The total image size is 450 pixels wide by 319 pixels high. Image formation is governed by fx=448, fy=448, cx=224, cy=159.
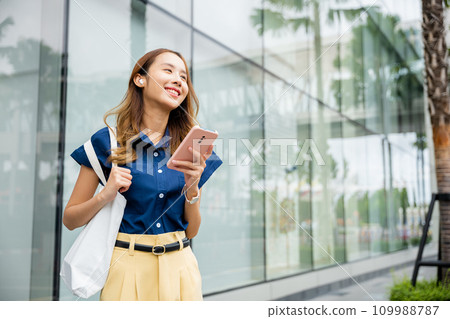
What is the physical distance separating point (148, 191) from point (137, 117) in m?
0.21

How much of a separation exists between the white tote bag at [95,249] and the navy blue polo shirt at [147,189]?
22mm

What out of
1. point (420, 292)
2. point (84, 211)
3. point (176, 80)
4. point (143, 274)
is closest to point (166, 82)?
point (176, 80)

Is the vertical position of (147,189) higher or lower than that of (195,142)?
lower

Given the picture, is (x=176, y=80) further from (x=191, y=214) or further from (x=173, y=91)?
(x=191, y=214)

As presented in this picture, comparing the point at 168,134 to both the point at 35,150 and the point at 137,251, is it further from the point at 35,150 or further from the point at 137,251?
the point at 35,150

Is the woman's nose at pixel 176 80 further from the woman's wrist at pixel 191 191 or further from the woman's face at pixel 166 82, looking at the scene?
the woman's wrist at pixel 191 191

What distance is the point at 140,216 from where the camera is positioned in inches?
45.3

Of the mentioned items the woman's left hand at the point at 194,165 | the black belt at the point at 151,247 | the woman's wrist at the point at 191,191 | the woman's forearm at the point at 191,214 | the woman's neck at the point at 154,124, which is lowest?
the black belt at the point at 151,247

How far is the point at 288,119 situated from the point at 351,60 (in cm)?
243

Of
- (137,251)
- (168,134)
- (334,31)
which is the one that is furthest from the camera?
(334,31)

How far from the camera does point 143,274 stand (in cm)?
113

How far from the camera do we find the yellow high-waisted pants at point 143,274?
1.13m

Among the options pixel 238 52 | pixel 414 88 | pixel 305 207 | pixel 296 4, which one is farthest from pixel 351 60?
pixel 414 88

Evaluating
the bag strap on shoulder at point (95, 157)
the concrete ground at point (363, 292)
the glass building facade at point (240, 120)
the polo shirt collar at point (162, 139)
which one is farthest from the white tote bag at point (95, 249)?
the concrete ground at point (363, 292)
